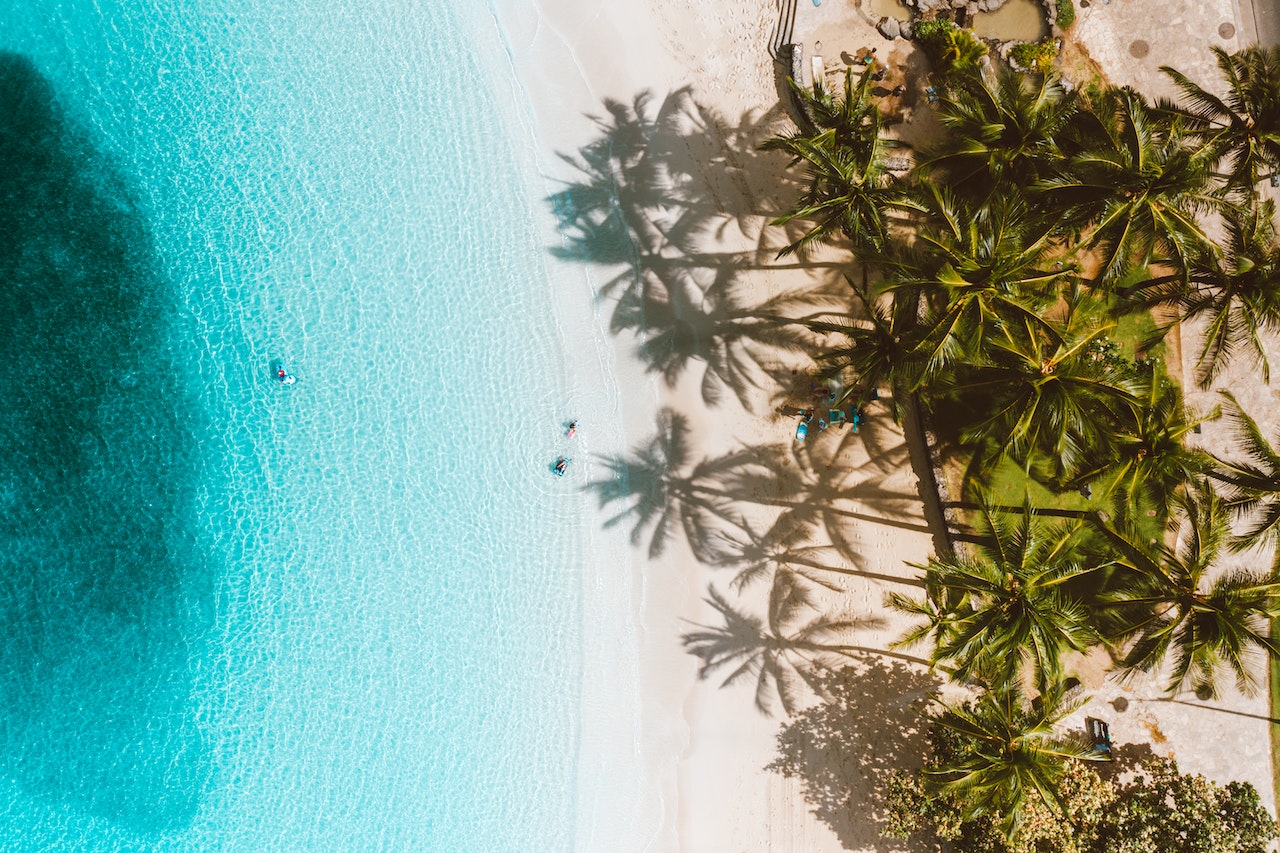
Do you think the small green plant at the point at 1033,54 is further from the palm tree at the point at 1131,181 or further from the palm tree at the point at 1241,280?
the palm tree at the point at 1241,280

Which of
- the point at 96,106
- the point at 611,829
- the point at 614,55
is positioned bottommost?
the point at 611,829

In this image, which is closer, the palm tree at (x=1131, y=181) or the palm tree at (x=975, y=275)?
the palm tree at (x=975, y=275)

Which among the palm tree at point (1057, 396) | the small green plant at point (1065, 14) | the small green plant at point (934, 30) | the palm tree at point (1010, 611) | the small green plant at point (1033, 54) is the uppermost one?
the small green plant at point (1065, 14)

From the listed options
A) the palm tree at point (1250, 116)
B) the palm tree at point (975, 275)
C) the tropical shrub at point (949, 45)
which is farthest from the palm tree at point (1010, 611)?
the tropical shrub at point (949, 45)

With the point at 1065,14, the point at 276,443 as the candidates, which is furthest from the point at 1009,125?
the point at 276,443

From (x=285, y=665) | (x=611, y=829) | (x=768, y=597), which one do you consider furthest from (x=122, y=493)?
(x=768, y=597)

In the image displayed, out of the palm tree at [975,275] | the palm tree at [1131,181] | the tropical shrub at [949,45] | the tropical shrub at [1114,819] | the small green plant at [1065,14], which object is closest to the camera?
the palm tree at [975,275]

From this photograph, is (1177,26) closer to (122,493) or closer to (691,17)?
(691,17)

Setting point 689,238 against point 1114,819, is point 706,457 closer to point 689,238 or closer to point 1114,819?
point 689,238

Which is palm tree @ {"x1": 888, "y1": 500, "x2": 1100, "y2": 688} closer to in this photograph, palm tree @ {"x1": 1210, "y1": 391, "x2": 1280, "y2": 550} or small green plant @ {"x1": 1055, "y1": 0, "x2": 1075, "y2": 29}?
palm tree @ {"x1": 1210, "y1": 391, "x2": 1280, "y2": 550}
